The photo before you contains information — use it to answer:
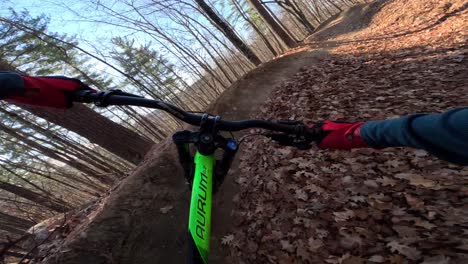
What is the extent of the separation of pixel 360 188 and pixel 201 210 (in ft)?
7.84

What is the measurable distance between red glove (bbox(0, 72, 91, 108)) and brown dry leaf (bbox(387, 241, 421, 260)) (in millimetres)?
2989

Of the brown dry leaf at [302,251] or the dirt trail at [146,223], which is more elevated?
the dirt trail at [146,223]

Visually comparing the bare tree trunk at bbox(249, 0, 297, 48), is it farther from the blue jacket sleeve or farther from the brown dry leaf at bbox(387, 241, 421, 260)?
the blue jacket sleeve

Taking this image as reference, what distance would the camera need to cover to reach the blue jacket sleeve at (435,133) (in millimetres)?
1271

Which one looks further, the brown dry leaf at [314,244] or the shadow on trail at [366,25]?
the shadow on trail at [366,25]

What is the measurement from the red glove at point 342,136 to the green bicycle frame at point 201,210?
32.5 inches

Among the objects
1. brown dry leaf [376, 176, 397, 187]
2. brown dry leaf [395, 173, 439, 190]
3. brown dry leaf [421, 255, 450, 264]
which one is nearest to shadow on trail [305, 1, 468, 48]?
brown dry leaf [395, 173, 439, 190]

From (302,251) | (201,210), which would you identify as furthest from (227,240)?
(201,210)

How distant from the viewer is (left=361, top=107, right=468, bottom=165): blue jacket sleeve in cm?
127

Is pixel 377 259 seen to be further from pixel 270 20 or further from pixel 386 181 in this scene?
pixel 270 20

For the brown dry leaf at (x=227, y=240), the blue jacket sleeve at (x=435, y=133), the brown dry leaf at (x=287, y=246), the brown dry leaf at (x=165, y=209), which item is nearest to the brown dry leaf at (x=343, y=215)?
the brown dry leaf at (x=287, y=246)

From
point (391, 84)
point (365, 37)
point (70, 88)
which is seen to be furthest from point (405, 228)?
point (365, 37)

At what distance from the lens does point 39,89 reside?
6.81ft

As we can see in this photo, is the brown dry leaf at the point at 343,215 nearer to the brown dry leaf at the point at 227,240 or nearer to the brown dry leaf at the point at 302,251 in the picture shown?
A: the brown dry leaf at the point at 302,251
